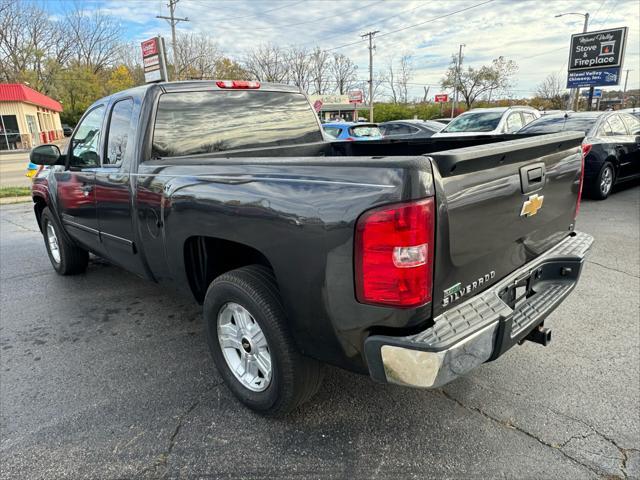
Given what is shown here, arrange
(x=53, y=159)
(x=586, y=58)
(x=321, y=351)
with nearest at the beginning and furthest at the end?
(x=321, y=351), (x=53, y=159), (x=586, y=58)

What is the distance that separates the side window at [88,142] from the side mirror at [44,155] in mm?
143

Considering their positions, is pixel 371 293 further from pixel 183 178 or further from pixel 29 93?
pixel 29 93

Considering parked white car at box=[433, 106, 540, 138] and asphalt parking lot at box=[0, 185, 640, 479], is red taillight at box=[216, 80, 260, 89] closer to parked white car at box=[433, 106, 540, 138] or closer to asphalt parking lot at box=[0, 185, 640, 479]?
asphalt parking lot at box=[0, 185, 640, 479]

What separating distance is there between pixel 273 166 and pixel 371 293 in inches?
32.9

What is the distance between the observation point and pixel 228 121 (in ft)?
11.8

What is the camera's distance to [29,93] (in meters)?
37.8

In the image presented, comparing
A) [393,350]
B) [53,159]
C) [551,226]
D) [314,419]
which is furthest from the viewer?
[53,159]

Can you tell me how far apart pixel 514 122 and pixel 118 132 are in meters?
10.9

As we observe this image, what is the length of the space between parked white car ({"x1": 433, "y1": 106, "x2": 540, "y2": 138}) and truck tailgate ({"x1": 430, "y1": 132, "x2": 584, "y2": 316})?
→ 9161 millimetres

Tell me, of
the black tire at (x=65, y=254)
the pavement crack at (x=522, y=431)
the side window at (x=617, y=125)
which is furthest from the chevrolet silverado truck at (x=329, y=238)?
the side window at (x=617, y=125)

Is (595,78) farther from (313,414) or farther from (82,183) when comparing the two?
(313,414)

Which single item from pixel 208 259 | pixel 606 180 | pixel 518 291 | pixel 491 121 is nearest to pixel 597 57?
pixel 491 121

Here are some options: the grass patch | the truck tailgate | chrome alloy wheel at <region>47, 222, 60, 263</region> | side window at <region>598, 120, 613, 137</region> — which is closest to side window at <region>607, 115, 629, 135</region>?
side window at <region>598, 120, 613, 137</region>

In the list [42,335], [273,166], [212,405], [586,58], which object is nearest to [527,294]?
[273,166]
